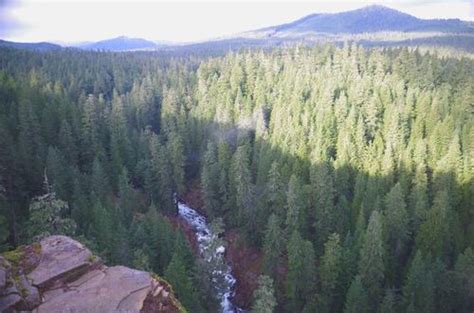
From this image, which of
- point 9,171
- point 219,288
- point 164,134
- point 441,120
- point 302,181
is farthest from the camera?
point 164,134

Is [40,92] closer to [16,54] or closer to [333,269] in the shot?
[333,269]

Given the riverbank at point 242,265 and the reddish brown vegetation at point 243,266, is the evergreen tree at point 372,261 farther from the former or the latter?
the riverbank at point 242,265

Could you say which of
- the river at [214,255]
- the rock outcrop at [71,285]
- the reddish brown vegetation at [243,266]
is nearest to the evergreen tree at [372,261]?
the reddish brown vegetation at [243,266]

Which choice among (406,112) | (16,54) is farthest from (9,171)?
(16,54)

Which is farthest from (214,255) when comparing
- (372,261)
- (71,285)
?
(71,285)

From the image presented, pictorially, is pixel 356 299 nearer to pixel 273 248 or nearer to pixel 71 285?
pixel 273 248

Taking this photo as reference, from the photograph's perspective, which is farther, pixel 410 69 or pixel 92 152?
pixel 410 69
